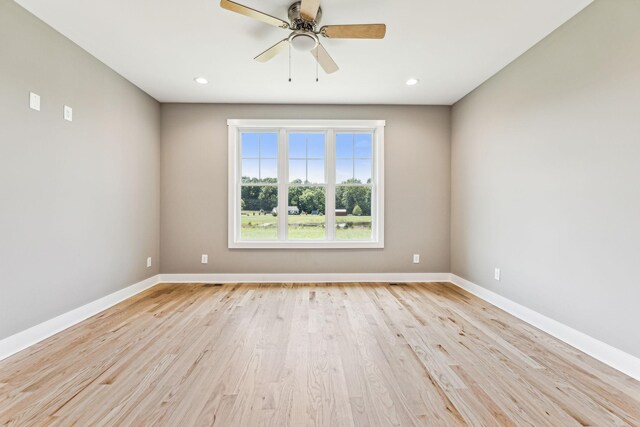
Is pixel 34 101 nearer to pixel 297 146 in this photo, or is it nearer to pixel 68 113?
pixel 68 113

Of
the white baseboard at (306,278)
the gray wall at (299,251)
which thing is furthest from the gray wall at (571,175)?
the white baseboard at (306,278)

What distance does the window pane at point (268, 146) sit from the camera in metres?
4.26

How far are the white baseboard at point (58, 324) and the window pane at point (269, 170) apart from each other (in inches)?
87.1

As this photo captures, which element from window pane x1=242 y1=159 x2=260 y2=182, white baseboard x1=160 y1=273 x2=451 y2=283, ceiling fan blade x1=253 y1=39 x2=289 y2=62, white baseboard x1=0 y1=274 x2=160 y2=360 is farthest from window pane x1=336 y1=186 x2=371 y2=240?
white baseboard x1=0 y1=274 x2=160 y2=360

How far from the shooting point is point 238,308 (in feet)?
9.94

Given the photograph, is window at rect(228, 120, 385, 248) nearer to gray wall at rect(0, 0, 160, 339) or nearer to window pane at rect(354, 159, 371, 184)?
window pane at rect(354, 159, 371, 184)

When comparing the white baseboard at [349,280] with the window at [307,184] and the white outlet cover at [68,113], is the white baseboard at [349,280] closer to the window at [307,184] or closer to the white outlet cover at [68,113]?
the window at [307,184]

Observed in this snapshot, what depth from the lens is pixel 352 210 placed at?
14.2 feet

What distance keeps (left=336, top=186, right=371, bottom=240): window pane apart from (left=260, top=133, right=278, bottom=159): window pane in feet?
3.68

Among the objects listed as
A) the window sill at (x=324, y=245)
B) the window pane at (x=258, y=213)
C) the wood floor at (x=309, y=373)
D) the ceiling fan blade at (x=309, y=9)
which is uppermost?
the ceiling fan blade at (x=309, y=9)

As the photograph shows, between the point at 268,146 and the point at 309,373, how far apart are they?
3.28 m

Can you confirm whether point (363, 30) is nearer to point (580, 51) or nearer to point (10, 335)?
point (580, 51)

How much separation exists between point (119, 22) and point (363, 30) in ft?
6.57

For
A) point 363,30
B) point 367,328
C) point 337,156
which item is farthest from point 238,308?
point 363,30
